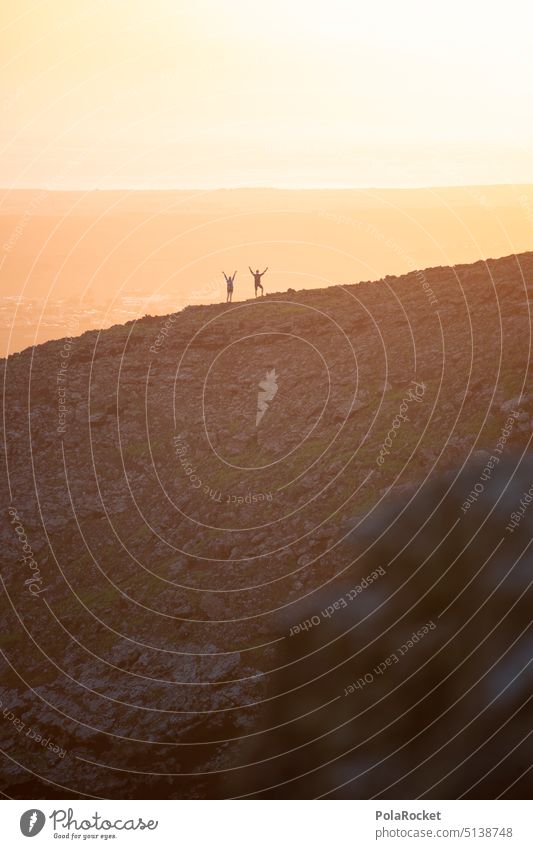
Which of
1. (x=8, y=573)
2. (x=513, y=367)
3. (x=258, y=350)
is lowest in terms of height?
(x=8, y=573)

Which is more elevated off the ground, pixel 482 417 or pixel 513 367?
pixel 513 367

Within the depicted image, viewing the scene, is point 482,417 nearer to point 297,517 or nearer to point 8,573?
point 297,517

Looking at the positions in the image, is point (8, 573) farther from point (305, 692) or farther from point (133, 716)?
point (305, 692)

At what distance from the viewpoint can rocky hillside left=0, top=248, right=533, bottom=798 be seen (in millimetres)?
42406

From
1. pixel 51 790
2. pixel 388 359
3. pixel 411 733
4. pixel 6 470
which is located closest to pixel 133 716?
pixel 51 790

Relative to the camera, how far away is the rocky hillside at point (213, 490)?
1670 inches

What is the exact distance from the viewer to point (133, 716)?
4269cm

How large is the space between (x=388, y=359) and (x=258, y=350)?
34.7 feet

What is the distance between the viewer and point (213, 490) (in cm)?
5425

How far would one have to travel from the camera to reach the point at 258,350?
65.1m

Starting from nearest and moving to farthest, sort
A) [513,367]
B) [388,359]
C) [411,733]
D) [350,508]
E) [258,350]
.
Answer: [411,733]
[350,508]
[513,367]
[388,359]
[258,350]

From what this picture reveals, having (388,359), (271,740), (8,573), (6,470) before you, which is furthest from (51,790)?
(388,359)
